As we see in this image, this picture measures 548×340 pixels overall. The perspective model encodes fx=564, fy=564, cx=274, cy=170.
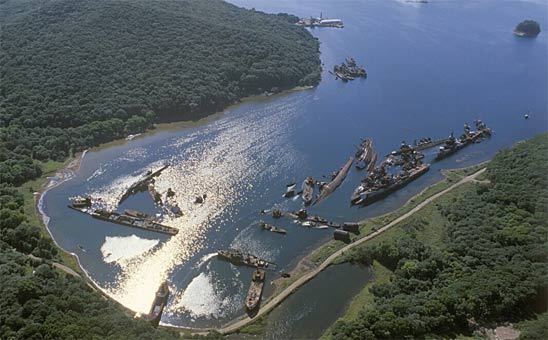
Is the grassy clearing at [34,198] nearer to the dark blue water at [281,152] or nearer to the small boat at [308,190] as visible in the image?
the dark blue water at [281,152]

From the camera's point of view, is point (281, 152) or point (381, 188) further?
point (281, 152)

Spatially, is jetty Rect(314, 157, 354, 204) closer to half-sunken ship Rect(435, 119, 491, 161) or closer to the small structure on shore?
the small structure on shore

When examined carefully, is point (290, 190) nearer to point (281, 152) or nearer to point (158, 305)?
point (281, 152)

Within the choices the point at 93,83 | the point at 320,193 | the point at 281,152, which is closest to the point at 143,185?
the point at 281,152

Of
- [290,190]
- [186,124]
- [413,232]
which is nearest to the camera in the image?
[413,232]

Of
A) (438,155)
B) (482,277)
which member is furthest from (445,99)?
(482,277)

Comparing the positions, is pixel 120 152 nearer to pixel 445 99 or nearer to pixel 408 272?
pixel 408 272
